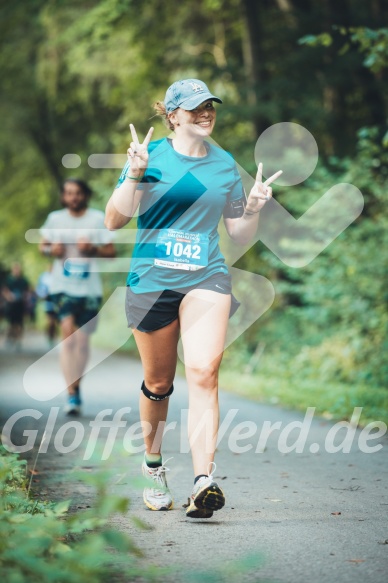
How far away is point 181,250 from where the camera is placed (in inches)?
193

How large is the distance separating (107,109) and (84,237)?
50.2 feet

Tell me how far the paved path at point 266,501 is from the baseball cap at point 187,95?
172 cm

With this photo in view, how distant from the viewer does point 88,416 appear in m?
8.88

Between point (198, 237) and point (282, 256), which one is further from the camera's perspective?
point (282, 256)

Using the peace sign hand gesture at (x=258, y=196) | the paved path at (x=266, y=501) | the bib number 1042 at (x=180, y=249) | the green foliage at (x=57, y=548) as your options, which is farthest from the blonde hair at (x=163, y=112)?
the green foliage at (x=57, y=548)

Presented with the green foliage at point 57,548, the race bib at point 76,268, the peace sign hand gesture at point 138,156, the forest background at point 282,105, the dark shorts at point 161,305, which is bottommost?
the green foliage at point 57,548

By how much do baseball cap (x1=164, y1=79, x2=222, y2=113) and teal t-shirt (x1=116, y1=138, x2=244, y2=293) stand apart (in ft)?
0.73

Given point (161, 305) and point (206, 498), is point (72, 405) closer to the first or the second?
point (161, 305)

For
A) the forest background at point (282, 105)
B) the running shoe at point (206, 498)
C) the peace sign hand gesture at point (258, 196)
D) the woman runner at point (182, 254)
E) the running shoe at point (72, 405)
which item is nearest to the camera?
the running shoe at point (206, 498)

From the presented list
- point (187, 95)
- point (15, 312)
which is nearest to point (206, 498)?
point (187, 95)

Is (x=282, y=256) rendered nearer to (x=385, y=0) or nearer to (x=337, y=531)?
(x=385, y=0)

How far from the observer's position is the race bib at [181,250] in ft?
16.1

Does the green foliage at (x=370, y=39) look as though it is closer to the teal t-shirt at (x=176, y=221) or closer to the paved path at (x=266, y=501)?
the paved path at (x=266, y=501)

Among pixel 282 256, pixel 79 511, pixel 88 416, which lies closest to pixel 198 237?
pixel 79 511
